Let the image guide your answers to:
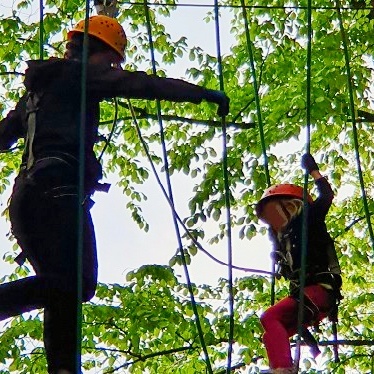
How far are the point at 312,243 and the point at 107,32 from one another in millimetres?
1269

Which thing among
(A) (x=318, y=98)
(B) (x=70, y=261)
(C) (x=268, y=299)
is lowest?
(B) (x=70, y=261)

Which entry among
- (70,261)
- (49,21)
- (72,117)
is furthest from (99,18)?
(49,21)

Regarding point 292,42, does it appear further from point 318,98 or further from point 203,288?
point 203,288

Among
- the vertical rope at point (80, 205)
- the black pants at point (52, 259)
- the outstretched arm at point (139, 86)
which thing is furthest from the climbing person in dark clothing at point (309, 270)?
the vertical rope at point (80, 205)

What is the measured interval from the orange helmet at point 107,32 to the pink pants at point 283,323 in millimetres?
1220

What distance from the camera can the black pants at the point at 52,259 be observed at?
9.07 ft

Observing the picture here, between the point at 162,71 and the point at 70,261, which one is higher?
the point at 162,71

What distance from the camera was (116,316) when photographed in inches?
223

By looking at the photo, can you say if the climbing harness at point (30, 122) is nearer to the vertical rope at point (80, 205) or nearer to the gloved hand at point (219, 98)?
the vertical rope at point (80, 205)

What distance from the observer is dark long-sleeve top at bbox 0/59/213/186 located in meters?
2.88

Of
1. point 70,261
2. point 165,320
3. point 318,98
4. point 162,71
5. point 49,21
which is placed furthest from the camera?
point 162,71

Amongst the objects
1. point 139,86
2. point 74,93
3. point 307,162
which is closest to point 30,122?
point 74,93

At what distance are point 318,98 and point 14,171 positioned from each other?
2511 mm

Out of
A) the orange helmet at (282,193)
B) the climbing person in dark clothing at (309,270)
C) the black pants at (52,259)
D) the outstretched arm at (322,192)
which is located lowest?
the black pants at (52,259)
